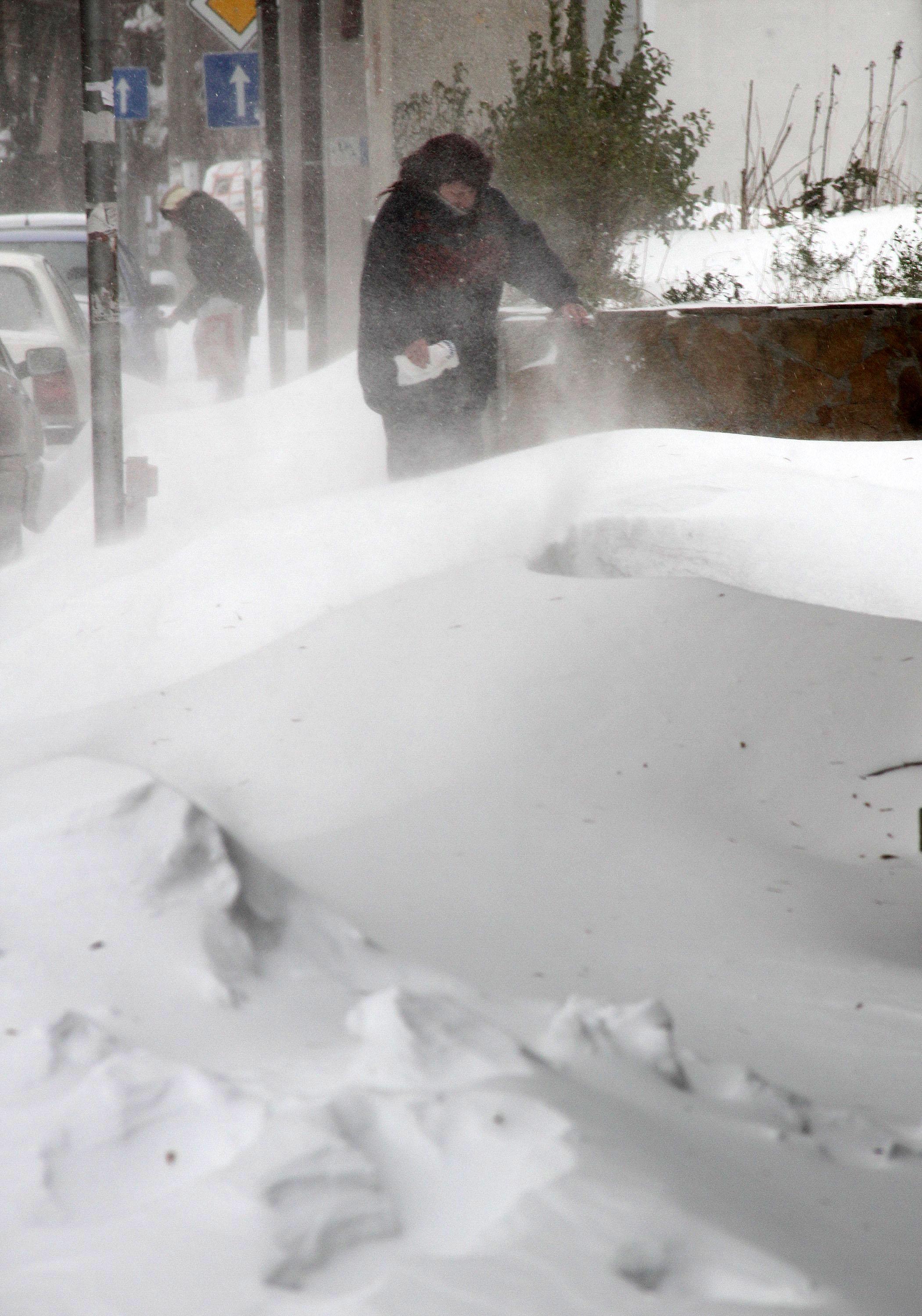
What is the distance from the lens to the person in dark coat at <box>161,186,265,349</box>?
1051cm

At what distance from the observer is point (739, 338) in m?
6.43

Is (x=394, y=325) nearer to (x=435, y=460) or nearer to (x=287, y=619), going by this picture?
(x=435, y=460)

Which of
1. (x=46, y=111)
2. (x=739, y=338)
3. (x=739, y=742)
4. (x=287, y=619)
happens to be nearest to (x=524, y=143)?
(x=739, y=338)

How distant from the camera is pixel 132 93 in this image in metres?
13.5

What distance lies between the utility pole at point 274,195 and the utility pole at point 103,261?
6102 millimetres

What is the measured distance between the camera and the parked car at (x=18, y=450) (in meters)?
6.07

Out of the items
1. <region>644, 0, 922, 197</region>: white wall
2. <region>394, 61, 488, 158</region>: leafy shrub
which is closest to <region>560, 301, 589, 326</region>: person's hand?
<region>394, 61, 488, 158</region>: leafy shrub

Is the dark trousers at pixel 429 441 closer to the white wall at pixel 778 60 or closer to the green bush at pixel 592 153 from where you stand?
the green bush at pixel 592 153

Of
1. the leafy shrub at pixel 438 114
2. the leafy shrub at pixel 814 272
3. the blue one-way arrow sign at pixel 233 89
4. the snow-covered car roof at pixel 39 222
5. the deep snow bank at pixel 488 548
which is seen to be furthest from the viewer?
the leafy shrub at pixel 438 114

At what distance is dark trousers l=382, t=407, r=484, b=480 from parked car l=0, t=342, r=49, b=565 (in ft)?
5.19

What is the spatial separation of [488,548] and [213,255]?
6311 mm

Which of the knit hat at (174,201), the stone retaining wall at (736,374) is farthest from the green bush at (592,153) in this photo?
the knit hat at (174,201)

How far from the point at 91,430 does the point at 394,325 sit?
4.51 feet

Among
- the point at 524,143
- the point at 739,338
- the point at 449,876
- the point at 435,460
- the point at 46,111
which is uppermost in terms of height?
the point at 46,111
